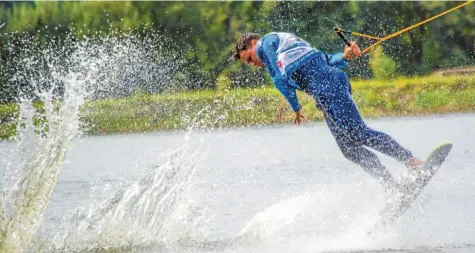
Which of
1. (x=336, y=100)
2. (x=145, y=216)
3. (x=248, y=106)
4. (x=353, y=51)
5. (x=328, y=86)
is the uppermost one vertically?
(x=353, y=51)

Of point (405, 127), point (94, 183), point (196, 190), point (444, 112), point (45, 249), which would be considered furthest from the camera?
point (444, 112)

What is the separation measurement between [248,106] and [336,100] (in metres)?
17.3

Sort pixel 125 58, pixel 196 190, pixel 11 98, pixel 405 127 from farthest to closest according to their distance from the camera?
pixel 11 98
pixel 125 58
pixel 405 127
pixel 196 190

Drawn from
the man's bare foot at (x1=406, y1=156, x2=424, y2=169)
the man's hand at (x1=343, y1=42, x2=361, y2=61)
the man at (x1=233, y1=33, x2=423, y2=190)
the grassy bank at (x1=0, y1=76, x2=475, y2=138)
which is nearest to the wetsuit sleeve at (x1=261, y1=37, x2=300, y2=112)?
the man at (x1=233, y1=33, x2=423, y2=190)

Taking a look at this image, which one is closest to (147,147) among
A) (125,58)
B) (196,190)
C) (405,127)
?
(405,127)

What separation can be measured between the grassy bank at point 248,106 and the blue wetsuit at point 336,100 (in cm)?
1499

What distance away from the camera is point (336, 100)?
30.2 feet

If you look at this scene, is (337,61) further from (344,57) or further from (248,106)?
(248,106)

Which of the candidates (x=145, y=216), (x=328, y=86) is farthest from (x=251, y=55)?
(x=145, y=216)

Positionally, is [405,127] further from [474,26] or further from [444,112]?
[474,26]

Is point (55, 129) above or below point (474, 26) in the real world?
above

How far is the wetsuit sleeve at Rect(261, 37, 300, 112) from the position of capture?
367 inches

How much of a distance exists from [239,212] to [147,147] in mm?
9386

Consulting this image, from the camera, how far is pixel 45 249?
8.90 metres
